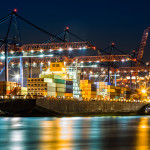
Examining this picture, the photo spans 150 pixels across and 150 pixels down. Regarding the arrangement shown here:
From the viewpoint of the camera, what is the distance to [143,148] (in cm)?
1498

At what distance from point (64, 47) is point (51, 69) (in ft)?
21.5

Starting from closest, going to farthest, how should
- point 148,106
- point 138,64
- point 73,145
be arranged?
1. point 73,145
2. point 148,106
3. point 138,64

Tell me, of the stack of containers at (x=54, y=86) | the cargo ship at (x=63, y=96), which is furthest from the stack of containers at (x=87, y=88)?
the stack of containers at (x=54, y=86)

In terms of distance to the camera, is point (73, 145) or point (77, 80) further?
point (77, 80)

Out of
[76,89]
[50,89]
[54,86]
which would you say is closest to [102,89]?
[76,89]

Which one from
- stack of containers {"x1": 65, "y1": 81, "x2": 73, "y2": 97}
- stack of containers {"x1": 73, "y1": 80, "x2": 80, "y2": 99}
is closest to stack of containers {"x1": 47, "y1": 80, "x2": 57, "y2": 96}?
stack of containers {"x1": 65, "y1": 81, "x2": 73, "y2": 97}

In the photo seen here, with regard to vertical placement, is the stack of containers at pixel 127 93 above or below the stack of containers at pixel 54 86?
below

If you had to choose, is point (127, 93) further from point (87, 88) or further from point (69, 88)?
point (69, 88)

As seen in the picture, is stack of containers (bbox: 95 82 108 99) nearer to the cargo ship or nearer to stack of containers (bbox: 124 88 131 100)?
the cargo ship

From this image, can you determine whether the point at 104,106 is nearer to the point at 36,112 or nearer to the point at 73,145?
the point at 36,112

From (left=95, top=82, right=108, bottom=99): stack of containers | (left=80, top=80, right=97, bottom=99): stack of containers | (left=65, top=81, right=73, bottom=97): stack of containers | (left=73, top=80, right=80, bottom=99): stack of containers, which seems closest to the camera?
(left=73, top=80, right=80, bottom=99): stack of containers

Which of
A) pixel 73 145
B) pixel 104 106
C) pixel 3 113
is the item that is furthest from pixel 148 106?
pixel 73 145

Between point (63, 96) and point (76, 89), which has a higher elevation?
point (76, 89)

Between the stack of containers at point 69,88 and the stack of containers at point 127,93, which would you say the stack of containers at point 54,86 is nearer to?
the stack of containers at point 69,88
